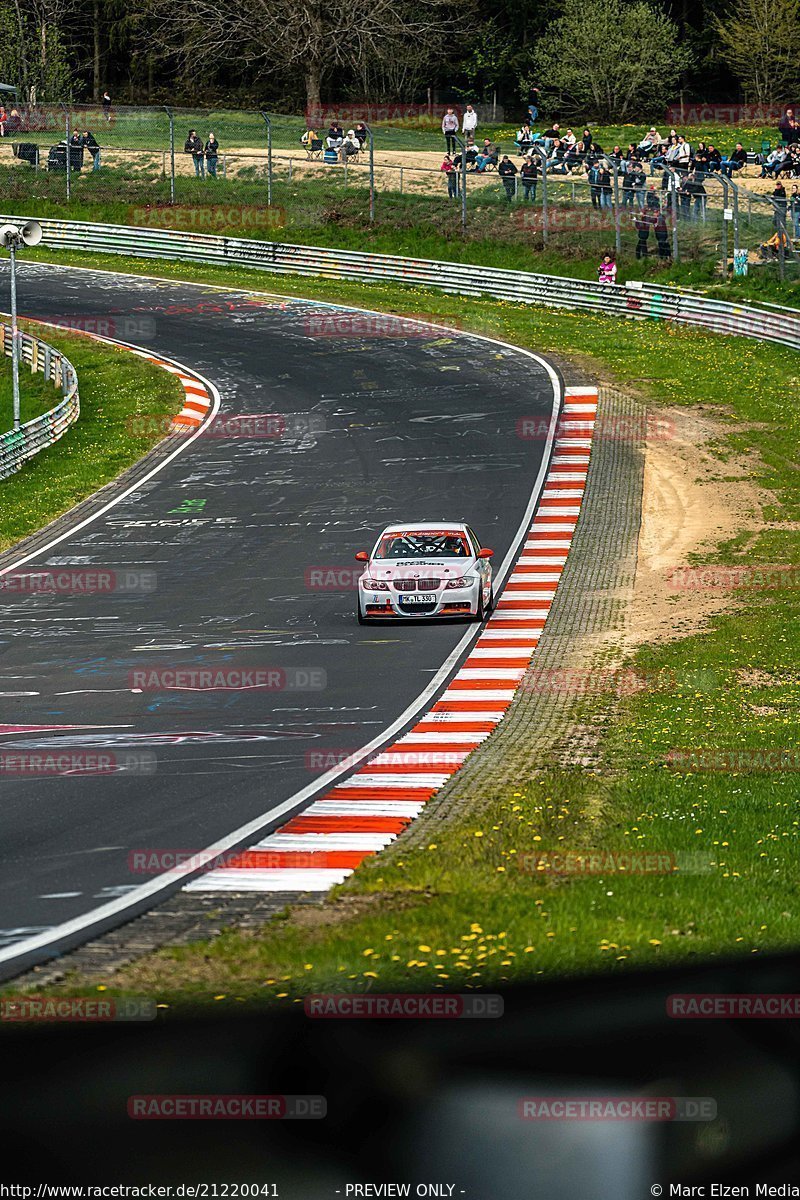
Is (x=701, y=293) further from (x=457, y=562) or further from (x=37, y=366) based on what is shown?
(x=457, y=562)

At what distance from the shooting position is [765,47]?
75.2 metres

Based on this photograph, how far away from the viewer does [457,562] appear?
74.2ft

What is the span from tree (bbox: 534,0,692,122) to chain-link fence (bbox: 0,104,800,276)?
354 inches

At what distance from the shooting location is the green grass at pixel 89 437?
32219 mm

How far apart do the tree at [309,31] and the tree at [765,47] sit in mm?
13833

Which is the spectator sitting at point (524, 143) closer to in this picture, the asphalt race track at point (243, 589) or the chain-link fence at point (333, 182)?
the chain-link fence at point (333, 182)

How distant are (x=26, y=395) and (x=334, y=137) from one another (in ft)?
74.2

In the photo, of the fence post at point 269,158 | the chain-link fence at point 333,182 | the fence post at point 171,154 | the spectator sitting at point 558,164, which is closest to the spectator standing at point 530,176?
the chain-link fence at point 333,182

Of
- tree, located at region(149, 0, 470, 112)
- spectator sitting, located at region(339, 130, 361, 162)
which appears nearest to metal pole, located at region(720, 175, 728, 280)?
spectator sitting, located at region(339, 130, 361, 162)

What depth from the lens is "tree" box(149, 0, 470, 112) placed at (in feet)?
242

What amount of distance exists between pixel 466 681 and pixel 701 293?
31.5m

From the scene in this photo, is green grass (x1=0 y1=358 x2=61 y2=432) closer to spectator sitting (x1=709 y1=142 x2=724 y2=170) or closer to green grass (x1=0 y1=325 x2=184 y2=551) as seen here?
green grass (x1=0 y1=325 x2=184 y2=551)

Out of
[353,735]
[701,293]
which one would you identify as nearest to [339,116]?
[701,293]

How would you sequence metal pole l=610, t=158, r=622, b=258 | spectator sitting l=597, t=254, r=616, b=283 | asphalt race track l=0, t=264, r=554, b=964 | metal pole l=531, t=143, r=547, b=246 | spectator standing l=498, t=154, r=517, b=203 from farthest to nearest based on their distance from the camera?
spectator standing l=498, t=154, r=517, b=203 → metal pole l=531, t=143, r=547, b=246 → spectator sitting l=597, t=254, r=616, b=283 → metal pole l=610, t=158, r=622, b=258 → asphalt race track l=0, t=264, r=554, b=964
